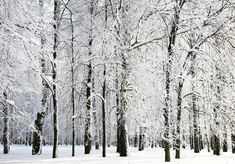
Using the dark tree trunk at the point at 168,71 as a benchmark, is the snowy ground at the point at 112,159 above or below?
below

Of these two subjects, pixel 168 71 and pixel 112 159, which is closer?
pixel 168 71

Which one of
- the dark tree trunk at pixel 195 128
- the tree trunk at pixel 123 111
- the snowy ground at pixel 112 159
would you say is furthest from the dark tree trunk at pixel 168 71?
the dark tree trunk at pixel 195 128

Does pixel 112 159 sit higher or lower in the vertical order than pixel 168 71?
lower

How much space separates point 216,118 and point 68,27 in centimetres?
1313

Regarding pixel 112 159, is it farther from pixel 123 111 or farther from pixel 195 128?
pixel 195 128


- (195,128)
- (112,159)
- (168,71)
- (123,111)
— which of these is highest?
(168,71)

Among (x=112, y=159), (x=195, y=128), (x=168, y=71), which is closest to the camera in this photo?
(x=168, y=71)

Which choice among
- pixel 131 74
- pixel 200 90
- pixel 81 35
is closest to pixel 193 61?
pixel 200 90

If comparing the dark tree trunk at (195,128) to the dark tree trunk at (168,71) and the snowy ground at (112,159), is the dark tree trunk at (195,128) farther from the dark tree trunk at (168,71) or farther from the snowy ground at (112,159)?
the dark tree trunk at (168,71)

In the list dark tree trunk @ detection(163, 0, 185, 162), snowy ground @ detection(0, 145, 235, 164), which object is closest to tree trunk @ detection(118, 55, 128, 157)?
snowy ground @ detection(0, 145, 235, 164)

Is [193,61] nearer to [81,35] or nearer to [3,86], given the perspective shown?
[81,35]

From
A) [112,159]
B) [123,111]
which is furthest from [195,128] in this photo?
[112,159]

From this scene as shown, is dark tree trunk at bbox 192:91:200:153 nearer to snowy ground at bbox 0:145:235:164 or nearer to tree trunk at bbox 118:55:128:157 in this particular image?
snowy ground at bbox 0:145:235:164

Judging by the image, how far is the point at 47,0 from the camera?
70.9ft
